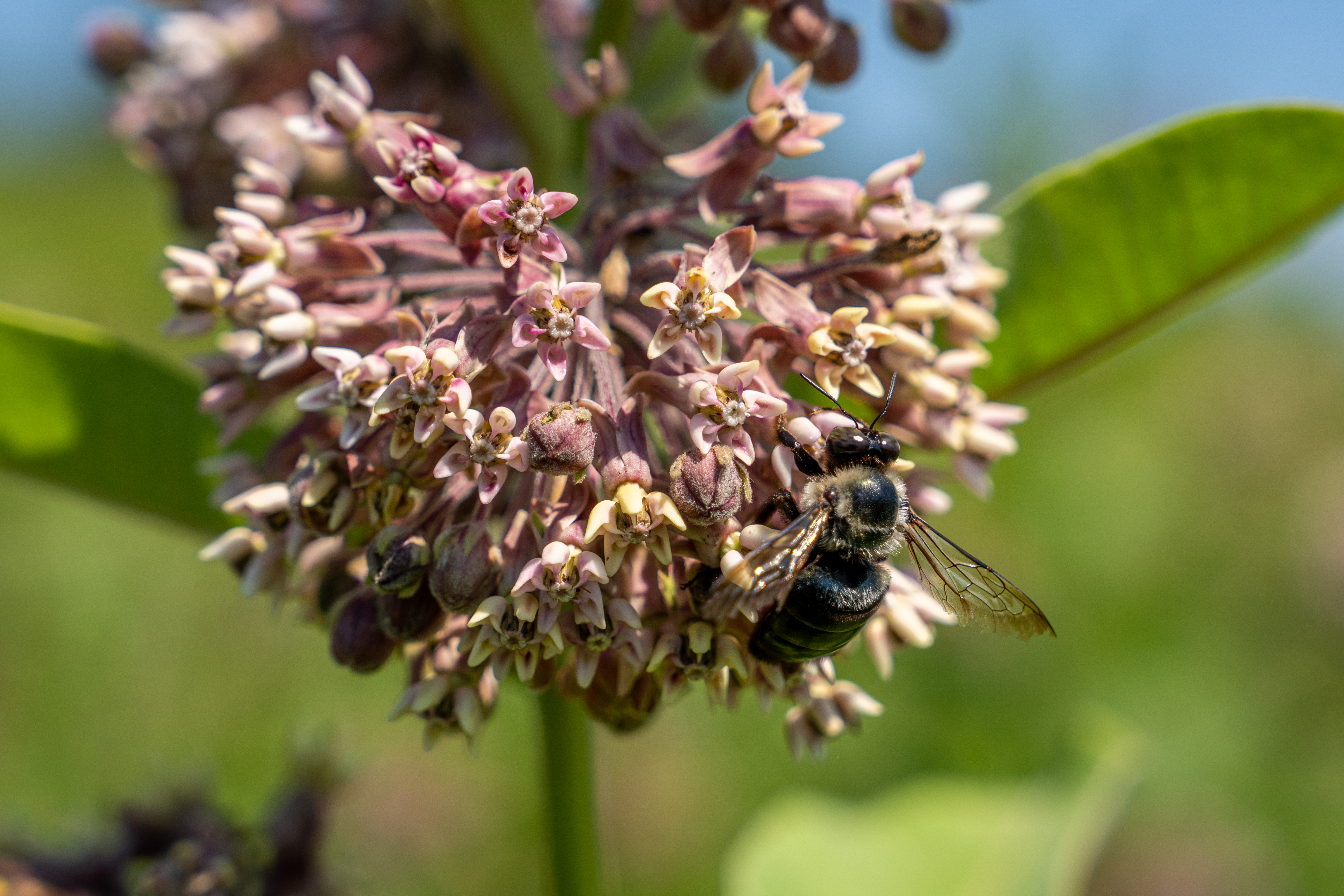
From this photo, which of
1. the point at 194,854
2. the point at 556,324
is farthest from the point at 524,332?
the point at 194,854

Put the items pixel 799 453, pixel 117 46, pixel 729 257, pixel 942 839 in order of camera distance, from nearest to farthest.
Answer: pixel 729 257
pixel 799 453
pixel 117 46
pixel 942 839

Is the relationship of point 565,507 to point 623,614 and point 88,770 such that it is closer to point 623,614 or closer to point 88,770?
point 623,614

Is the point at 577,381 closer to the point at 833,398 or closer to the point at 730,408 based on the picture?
the point at 730,408

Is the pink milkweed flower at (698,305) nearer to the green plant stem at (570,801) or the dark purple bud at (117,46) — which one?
the green plant stem at (570,801)

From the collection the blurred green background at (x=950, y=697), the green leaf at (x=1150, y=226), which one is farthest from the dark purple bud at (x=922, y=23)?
the blurred green background at (x=950, y=697)

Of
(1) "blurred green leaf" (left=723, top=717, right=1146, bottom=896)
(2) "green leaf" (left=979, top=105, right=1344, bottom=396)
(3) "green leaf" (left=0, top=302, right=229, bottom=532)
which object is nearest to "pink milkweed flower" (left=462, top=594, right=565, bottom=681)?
(3) "green leaf" (left=0, top=302, right=229, bottom=532)
